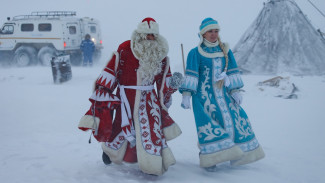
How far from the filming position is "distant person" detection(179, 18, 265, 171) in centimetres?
327

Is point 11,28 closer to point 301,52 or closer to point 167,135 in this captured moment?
point 301,52

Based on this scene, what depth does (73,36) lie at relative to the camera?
12.9 m

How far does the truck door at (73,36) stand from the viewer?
41.8ft

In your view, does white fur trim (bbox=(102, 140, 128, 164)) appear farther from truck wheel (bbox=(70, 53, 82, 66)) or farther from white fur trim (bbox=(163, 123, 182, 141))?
truck wheel (bbox=(70, 53, 82, 66))

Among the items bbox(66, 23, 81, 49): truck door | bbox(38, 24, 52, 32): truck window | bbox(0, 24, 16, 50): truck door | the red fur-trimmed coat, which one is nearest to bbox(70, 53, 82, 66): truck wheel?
bbox(66, 23, 81, 49): truck door

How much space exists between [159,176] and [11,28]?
12007 mm

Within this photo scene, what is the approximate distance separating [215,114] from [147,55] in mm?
927

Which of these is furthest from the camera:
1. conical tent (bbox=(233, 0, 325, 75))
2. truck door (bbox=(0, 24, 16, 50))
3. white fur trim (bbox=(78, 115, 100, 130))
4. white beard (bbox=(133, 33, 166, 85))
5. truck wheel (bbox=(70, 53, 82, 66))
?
truck wheel (bbox=(70, 53, 82, 66))

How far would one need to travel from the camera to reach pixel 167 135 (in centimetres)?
321

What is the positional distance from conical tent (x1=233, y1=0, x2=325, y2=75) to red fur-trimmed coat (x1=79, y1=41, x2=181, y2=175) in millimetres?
6879

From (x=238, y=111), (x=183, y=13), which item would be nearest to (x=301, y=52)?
(x=238, y=111)

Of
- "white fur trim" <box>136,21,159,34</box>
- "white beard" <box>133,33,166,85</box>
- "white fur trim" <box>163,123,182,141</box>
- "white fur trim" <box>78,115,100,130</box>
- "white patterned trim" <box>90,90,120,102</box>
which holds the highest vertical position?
"white fur trim" <box>136,21,159,34</box>

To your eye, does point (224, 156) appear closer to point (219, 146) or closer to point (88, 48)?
point (219, 146)

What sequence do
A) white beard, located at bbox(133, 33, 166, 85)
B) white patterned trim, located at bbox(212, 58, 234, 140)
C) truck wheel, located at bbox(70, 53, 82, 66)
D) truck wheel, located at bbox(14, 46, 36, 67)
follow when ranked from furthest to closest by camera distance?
truck wheel, located at bbox(70, 53, 82, 66) → truck wheel, located at bbox(14, 46, 36, 67) → white patterned trim, located at bbox(212, 58, 234, 140) → white beard, located at bbox(133, 33, 166, 85)
